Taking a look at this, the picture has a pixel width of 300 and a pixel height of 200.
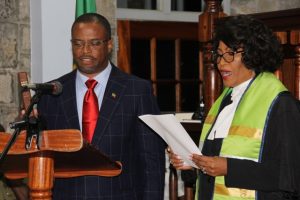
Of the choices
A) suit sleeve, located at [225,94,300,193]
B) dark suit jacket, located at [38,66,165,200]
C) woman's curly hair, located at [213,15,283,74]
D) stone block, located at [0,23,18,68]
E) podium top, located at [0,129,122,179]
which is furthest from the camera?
stone block, located at [0,23,18,68]

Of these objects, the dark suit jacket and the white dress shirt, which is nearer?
the dark suit jacket

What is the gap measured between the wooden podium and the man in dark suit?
171 mm

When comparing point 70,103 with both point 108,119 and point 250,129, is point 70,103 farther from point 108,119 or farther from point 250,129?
point 250,129

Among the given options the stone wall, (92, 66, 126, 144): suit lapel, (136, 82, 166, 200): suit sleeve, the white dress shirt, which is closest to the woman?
(136, 82, 166, 200): suit sleeve

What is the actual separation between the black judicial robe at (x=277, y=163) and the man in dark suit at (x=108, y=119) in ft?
1.40

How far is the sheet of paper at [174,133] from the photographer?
2.12 meters

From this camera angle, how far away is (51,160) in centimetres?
196

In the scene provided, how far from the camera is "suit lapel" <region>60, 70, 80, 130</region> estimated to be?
7.89 ft

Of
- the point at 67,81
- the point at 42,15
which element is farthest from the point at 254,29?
the point at 42,15

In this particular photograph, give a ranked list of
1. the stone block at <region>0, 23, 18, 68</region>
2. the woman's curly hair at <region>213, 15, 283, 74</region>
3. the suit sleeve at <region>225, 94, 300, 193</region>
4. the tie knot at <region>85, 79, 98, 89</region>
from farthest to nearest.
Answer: the stone block at <region>0, 23, 18, 68</region> < the tie knot at <region>85, 79, 98, 89</region> < the woman's curly hair at <region>213, 15, 283, 74</region> < the suit sleeve at <region>225, 94, 300, 193</region>

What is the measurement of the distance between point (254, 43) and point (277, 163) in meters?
0.43

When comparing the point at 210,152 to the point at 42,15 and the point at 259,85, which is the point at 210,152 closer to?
the point at 259,85

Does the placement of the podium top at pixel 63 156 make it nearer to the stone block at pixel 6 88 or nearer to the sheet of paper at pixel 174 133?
the sheet of paper at pixel 174 133

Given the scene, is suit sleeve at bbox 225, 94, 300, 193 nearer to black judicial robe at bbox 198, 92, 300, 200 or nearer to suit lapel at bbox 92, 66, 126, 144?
black judicial robe at bbox 198, 92, 300, 200
